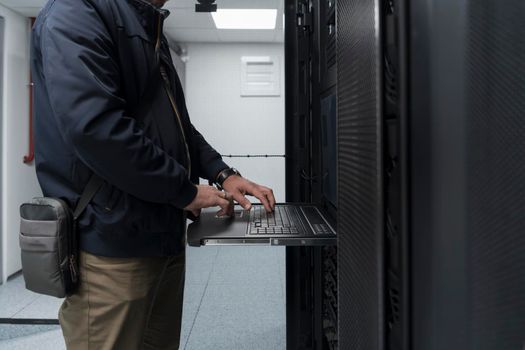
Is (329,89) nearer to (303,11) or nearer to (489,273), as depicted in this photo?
(303,11)

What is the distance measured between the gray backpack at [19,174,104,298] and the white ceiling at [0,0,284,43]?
8.89 feet

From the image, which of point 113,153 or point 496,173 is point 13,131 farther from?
point 496,173

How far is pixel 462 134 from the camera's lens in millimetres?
417

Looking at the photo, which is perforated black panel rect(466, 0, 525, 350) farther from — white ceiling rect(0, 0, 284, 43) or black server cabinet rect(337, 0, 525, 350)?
white ceiling rect(0, 0, 284, 43)

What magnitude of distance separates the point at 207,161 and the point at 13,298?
2379mm

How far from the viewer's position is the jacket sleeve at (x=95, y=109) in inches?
34.3

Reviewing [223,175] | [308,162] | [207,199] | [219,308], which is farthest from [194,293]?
[207,199]

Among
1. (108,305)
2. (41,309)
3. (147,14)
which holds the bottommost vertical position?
(41,309)

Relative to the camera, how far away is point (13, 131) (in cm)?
324

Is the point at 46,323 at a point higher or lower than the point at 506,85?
lower

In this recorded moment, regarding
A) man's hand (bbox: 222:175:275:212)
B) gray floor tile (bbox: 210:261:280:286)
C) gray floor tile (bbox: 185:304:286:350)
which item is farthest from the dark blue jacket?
gray floor tile (bbox: 210:261:280:286)

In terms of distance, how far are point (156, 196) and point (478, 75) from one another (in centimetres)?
72

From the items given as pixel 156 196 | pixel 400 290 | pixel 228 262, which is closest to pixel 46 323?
pixel 228 262

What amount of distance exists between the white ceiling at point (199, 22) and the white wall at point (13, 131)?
0.66ft
